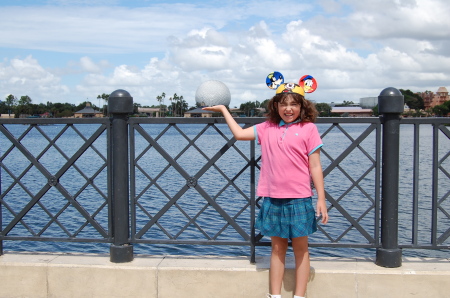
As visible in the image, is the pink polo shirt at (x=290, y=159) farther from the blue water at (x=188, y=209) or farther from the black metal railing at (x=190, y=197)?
the blue water at (x=188, y=209)

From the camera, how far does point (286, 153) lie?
3846 mm

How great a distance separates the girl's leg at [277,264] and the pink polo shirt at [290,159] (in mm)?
449

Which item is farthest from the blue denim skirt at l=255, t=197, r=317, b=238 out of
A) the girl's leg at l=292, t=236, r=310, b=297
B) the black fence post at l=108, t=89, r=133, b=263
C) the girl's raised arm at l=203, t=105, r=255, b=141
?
the black fence post at l=108, t=89, r=133, b=263

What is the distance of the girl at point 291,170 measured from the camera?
385cm

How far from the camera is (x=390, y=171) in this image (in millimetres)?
4320

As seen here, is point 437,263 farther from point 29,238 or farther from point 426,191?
point 426,191

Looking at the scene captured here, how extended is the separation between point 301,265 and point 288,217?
457 mm

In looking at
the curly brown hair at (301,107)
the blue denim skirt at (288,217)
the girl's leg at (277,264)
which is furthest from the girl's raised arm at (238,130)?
the girl's leg at (277,264)

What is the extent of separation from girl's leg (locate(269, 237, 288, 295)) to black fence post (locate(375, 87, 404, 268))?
94 cm

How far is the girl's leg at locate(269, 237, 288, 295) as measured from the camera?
13.4 feet

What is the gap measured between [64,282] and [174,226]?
6.09 m

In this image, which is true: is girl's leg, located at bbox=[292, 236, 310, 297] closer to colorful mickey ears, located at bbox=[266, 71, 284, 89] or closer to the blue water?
the blue water

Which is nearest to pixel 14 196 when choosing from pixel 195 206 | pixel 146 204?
pixel 146 204

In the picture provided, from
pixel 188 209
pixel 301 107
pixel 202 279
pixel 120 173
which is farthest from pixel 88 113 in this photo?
pixel 301 107
